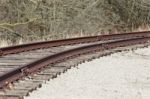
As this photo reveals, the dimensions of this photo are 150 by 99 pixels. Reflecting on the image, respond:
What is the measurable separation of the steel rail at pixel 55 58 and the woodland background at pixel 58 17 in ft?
19.8

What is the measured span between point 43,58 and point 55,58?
0.67 m

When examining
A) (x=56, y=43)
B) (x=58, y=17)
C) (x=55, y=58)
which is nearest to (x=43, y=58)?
(x=55, y=58)

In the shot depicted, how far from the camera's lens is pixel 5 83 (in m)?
8.19

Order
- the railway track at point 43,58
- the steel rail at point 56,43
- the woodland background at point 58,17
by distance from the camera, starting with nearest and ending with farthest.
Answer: the railway track at point 43,58 < the steel rail at point 56,43 < the woodland background at point 58,17

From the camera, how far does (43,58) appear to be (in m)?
10.8

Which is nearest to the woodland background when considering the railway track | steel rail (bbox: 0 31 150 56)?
steel rail (bbox: 0 31 150 56)

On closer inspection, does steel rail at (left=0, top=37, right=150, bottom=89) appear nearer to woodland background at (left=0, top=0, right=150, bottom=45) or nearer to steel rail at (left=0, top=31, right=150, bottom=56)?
steel rail at (left=0, top=31, right=150, bottom=56)

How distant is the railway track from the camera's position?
8.35 metres

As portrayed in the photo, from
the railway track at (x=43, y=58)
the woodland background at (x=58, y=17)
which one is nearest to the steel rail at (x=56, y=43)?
the railway track at (x=43, y=58)

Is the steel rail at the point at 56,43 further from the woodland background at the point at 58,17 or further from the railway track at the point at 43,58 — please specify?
the woodland background at the point at 58,17

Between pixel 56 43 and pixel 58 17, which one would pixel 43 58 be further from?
pixel 58 17

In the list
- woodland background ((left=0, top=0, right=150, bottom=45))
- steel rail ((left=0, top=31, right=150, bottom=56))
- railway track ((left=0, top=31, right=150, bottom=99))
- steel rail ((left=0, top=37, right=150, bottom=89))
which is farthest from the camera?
woodland background ((left=0, top=0, right=150, bottom=45))

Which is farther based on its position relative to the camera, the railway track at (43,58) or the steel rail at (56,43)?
the steel rail at (56,43)

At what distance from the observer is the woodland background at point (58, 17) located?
75.5ft
